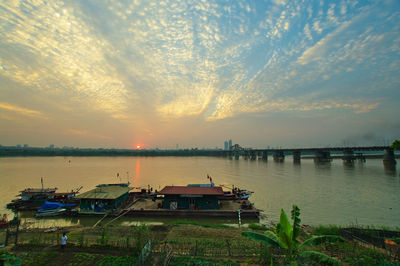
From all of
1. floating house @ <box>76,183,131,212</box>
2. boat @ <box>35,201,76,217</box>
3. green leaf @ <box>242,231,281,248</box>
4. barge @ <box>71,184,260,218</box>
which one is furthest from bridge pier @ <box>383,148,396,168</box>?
boat @ <box>35,201,76,217</box>

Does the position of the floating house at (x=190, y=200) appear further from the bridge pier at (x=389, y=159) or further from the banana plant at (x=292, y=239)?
the bridge pier at (x=389, y=159)

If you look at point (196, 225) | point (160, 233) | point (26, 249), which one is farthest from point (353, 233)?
point (26, 249)

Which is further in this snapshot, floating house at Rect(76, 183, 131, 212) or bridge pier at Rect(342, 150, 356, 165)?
bridge pier at Rect(342, 150, 356, 165)

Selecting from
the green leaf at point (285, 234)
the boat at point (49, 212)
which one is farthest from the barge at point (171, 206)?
the green leaf at point (285, 234)

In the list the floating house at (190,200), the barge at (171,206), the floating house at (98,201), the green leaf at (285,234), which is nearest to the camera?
the green leaf at (285,234)

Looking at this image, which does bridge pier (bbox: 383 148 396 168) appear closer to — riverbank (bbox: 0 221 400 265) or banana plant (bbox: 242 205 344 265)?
riverbank (bbox: 0 221 400 265)

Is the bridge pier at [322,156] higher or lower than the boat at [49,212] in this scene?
higher

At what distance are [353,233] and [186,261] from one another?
1541 centimetres

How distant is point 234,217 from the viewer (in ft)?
88.0

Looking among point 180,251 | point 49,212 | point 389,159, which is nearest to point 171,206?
point 180,251

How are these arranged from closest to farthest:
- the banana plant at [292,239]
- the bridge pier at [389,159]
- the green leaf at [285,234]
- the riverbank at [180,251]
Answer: the banana plant at [292,239] < the green leaf at [285,234] < the riverbank at [180,251] < the bridge pier at [389,159]

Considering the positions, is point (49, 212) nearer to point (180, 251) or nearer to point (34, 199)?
point (34, 199)

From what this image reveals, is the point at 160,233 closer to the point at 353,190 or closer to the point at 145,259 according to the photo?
the point at 145,259

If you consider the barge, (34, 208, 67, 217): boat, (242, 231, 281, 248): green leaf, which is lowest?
(34, 208, 67, 217): boat
